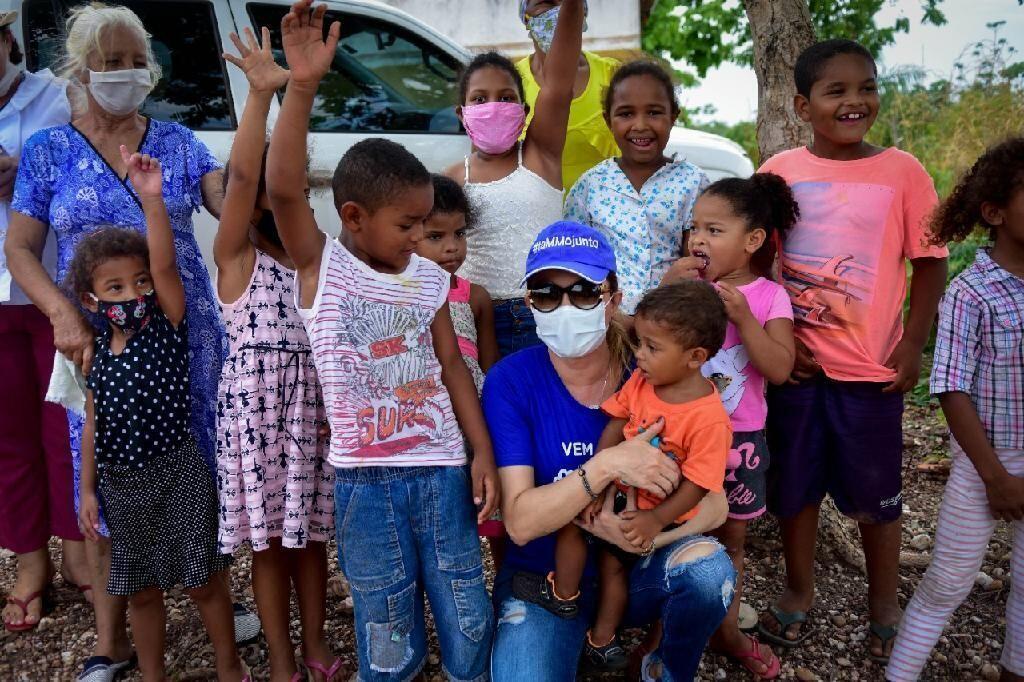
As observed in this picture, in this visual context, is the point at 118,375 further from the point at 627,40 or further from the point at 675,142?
the point at 627,40

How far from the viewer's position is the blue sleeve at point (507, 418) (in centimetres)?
232

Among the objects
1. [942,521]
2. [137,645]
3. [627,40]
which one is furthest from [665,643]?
[627,40]

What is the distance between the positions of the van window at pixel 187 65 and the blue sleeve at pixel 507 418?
2592 mm

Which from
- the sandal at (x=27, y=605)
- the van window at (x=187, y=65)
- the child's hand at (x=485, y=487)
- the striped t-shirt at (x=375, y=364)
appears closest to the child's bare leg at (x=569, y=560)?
the child's hand at (x=485, y=487)

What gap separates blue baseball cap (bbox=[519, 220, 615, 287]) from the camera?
7.35 feet

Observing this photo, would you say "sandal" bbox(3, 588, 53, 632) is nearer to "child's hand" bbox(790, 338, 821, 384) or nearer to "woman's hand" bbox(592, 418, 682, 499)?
"woman's hand" bbox(592, 418, 682, 499)

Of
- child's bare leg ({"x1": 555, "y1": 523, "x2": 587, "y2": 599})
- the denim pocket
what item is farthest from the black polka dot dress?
child's bare leg ({"x1": 555, "y1": 523, "x2": 587, "y2": 599})

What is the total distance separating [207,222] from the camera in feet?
13.3

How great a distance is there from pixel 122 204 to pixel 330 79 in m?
2.07

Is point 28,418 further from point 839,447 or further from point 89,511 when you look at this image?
point 839,447

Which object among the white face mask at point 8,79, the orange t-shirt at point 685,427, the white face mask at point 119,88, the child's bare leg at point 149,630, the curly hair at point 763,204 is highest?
the white face mask at point 8,79

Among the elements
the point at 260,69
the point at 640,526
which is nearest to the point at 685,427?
the point at 640,526

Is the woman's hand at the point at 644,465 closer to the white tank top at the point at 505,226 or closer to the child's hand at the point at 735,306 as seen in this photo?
the child's hand at the point at 735,306

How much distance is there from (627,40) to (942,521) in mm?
9069
